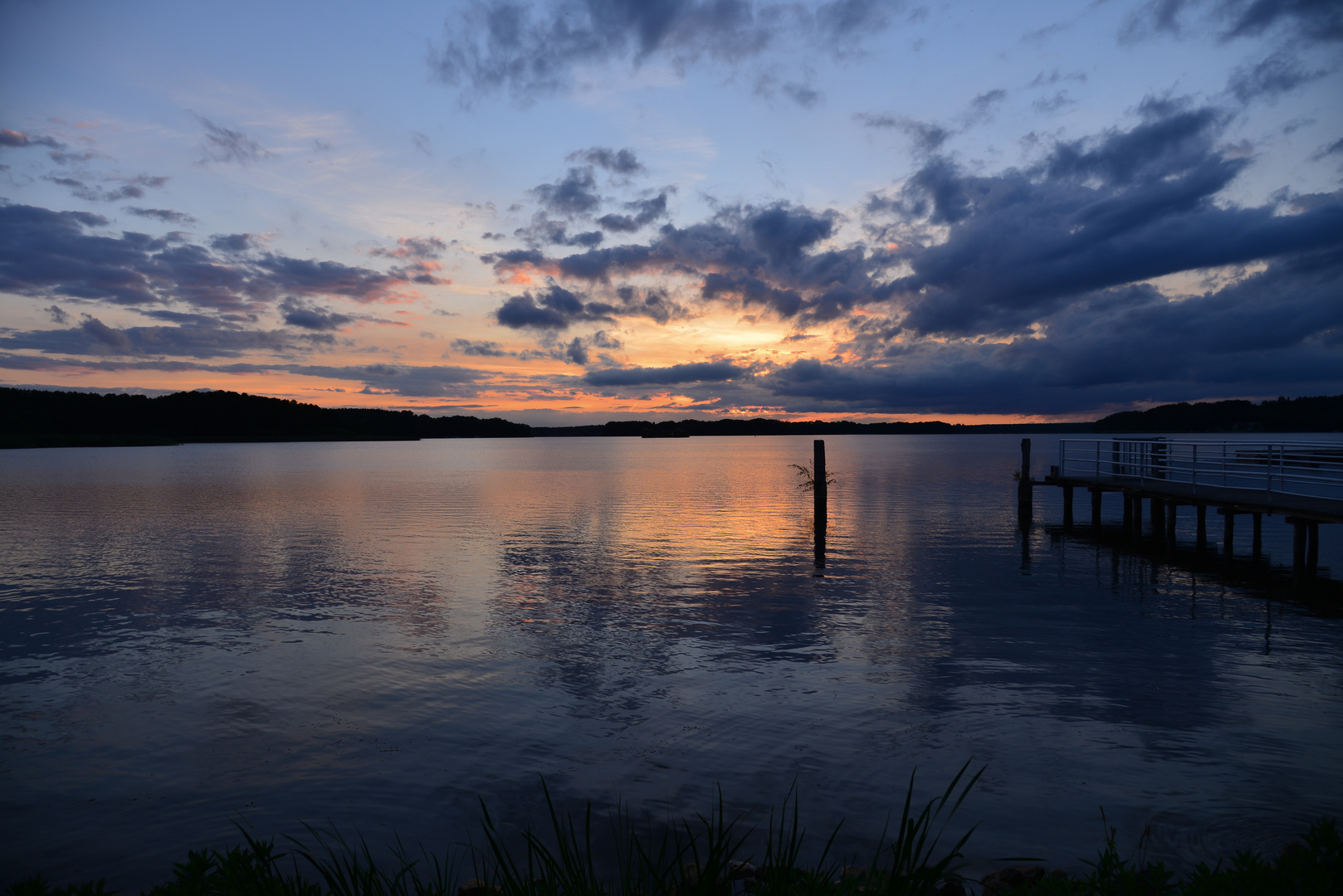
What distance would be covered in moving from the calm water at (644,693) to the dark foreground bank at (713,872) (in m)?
0.51

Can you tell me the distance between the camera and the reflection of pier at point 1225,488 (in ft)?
68.0

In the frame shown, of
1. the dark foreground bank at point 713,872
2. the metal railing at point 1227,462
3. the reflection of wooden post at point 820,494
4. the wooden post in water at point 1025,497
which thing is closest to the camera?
the dark foreground bank at point 713,872

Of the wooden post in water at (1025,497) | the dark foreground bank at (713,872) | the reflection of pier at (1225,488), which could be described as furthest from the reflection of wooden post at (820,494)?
the dark foreground bank at (713,872)

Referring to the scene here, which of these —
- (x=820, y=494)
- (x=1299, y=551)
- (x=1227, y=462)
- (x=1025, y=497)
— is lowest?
(x=1299, y=551)

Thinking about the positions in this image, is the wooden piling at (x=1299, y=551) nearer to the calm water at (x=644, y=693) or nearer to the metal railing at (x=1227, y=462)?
the calm water at (x=644, y=693)

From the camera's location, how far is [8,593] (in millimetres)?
19531

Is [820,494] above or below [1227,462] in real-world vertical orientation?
below

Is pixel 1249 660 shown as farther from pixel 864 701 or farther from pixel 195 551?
pixel 195 551

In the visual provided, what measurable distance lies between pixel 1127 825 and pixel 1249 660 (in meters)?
8.31

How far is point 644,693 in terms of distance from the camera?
38.2 ft

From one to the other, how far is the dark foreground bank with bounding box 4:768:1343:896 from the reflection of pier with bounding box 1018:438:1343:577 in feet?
61.7

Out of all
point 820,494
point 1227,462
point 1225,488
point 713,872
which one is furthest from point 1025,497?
point 713,872

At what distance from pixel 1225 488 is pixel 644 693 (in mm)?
24145

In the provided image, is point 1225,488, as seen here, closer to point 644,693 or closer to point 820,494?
point 820,494
